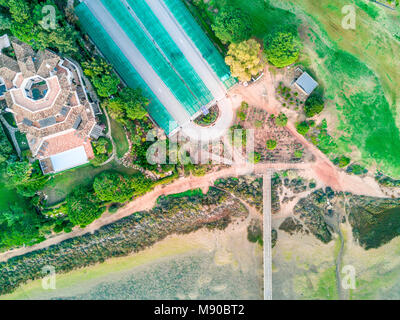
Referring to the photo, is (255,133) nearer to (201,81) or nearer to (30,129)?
(201,81)

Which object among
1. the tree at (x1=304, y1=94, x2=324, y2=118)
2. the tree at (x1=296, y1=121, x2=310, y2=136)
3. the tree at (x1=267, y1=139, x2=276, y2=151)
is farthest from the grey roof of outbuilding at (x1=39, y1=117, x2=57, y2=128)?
the tree at (x1=304, y1=94, x2=324, y2=118)

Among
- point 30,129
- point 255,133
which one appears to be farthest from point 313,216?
point 30,129

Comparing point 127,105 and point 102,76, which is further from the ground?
point 102,76

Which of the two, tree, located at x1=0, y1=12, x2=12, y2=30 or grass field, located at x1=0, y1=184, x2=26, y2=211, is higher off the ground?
tree, located at x1=0, y1=12, x2=12, y2=30

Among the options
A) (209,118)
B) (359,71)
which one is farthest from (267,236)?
(359,71)

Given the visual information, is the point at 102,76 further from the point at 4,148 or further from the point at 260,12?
the point at 260,12

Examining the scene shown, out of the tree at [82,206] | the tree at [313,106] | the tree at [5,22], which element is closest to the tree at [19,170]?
the tree at [82,206]

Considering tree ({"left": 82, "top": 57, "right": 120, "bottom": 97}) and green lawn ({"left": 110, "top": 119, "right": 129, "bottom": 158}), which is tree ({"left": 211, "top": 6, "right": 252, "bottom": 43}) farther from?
green lawn ({"left": 110, "top": 119, "right": 129, "bottom": 158})
